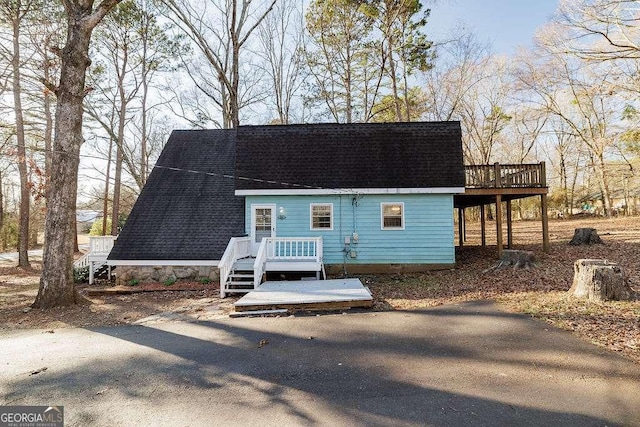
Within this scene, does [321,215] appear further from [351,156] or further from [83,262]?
[83,262]

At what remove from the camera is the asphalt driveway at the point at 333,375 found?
3186 mm

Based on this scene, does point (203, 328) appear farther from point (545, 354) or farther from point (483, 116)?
point (483, 116)

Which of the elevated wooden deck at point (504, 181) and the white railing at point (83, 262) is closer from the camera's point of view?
the elevated wooden deck at point (504, 181)

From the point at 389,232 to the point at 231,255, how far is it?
517 cm

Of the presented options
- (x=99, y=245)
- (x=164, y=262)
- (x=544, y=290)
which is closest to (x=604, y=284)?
(x=544, y=290)

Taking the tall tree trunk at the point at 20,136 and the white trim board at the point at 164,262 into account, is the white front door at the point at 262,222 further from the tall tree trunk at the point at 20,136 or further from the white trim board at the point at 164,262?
the tall tree trunk at the point at 20,136

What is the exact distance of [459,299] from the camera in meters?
7.44

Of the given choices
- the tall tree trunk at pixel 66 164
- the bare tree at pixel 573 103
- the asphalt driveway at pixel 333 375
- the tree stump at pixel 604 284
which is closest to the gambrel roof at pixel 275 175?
the tall tree trunk at pixel 66 164

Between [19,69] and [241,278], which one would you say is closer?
[241,278]

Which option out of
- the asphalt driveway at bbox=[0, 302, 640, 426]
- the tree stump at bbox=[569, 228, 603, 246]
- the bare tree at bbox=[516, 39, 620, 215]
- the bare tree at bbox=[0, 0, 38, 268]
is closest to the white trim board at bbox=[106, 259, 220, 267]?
the asphalt driveway at bbox=[0, 302, 640, 426]

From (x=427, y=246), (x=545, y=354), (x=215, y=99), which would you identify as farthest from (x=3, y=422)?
(x=215, y=99)

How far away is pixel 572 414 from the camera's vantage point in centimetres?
305

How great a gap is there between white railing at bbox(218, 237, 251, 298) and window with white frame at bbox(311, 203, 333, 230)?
2290 mm

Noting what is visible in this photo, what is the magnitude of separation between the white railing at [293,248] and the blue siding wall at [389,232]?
1.79 ft
